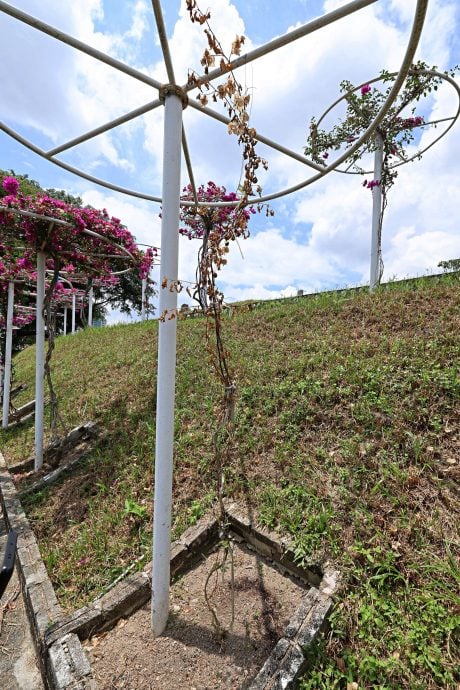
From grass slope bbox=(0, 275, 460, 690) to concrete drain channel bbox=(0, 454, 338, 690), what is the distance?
8 centimetres

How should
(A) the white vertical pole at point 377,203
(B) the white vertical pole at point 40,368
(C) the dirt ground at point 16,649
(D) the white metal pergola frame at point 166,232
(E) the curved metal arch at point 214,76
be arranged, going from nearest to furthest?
(E) the curved metal arch at point 214,76, (D) the white metal pergola frame at point 166,232, (C) the dirt ground at point 16,649, (B) the white vertical pole at point 40,368, (A) the white vertical pole at point 377,203

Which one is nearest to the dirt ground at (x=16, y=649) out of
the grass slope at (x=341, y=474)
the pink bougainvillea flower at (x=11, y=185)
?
the grass slope at (x=341, y=474)

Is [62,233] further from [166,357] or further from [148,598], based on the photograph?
[148,598]

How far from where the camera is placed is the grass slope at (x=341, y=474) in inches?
58.9

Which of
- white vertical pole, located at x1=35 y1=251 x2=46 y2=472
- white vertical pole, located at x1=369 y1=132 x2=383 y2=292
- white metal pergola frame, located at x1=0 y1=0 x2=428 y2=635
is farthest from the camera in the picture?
white vertical pole, located at x1=369 y1=132 x2=383 y2=292

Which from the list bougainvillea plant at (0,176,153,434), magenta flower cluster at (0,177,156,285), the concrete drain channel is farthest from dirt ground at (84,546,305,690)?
magenta flower cluster at (0,177,156,285)

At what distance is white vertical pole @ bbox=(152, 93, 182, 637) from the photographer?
1.48 metres

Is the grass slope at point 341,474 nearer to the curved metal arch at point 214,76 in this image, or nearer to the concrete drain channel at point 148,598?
the concrete drain channel at point 148,598

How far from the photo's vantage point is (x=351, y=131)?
5.14m

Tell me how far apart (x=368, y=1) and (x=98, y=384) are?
5472 millimetres

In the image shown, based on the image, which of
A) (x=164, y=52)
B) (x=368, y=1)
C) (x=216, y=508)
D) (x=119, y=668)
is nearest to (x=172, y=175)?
(x=164, y=52)

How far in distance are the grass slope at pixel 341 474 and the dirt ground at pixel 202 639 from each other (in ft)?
0.82

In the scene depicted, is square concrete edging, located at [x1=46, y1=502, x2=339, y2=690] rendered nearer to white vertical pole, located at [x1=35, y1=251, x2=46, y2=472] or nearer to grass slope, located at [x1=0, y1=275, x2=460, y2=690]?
grass slope, located at [x1=0, y1=275, x2=460, y2=690]

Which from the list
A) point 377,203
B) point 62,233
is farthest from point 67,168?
point 377,203
